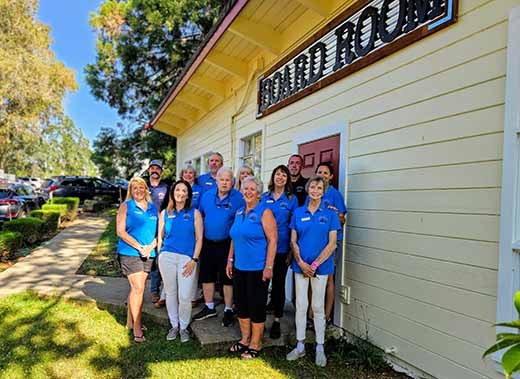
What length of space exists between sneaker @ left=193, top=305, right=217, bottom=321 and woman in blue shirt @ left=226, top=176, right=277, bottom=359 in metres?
0.60

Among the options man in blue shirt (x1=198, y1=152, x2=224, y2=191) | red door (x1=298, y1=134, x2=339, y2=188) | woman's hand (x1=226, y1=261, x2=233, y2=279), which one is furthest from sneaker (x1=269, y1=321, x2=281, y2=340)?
man in blue shirt (x1=198, y1=152, x2=224, y2=191)

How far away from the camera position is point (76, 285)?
→ 502cm

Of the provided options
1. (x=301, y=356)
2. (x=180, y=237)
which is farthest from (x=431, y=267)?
(x=180, y=237)

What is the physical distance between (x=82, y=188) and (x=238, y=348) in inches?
696

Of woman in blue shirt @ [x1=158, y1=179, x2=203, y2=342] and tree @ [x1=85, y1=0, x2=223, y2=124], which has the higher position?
tree @ [x1=85, y1=0, x2=223, y2=124]

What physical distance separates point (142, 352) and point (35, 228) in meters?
6.54

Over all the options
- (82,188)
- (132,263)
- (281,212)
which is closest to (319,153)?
(281,212)

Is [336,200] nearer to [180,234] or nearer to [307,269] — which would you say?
[307,269]

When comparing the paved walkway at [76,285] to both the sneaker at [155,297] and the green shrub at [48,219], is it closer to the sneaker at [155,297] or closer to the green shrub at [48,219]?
the sneaker at [155,297]

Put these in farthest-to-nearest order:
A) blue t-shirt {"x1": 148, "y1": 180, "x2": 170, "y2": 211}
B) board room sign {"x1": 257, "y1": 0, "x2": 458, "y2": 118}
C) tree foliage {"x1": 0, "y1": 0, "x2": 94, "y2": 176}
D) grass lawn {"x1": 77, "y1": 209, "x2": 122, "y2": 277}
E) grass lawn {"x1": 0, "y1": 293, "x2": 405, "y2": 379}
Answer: tree foliage {"x1": 0, "y1": 0, "x2": 94, "y2": 176} → grass lawn {"x1": 77, "y1": 209, "x2": 122, "y2": 277} → blue t-shirt {"x1": 148, "y1": 180, "x2": 170, "y2": 211} → grass lawn {"x1": 0, "y1": 293, "x2": 405, "y2": 379} → board room sign {"x1": 257, "y1": 0, "x2": 458, "y2": 118}

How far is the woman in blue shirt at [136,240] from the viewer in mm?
3385

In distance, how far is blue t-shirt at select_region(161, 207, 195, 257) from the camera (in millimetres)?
3344

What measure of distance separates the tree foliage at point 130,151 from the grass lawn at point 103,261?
606 cm

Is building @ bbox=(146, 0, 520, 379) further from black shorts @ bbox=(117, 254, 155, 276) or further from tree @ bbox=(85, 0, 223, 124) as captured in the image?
tree @ bbox=(85, 0, 223, 124)
